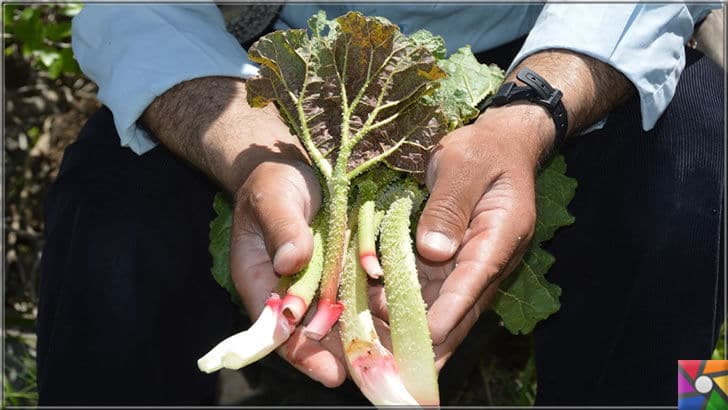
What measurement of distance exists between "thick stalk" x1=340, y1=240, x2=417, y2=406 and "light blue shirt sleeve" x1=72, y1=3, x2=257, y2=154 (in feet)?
1.89

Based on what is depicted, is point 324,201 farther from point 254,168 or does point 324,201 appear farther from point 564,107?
point 564,107

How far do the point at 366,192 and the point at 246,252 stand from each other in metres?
0.24

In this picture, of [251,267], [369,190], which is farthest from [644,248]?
[251,267]

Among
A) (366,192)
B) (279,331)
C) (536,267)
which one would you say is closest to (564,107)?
(536,267)

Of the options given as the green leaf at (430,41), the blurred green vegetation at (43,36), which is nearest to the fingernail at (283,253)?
the green leaf at (430,41)

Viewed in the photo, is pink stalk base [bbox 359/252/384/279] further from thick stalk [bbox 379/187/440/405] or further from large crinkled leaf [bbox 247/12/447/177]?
large crinkled leaf [bbox 247/12/447/177]

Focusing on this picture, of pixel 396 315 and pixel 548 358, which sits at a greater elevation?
pixel 396 315

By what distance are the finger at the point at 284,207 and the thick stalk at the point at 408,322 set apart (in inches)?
5.5

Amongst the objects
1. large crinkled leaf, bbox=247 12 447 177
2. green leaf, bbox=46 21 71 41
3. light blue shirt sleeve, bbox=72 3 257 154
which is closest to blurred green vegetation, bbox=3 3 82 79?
green leaf, bbox=46 21 71 41

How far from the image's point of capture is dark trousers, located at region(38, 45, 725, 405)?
5.94ft

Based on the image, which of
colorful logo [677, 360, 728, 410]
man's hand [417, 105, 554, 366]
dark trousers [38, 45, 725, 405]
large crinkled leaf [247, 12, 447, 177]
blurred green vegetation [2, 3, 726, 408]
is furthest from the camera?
blurred green vegetation [2, 3, 726, 408]

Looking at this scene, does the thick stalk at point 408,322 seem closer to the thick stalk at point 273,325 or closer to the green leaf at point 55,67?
the thick stalk at point 273,325

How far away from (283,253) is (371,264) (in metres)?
0.15

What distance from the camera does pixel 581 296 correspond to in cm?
194
